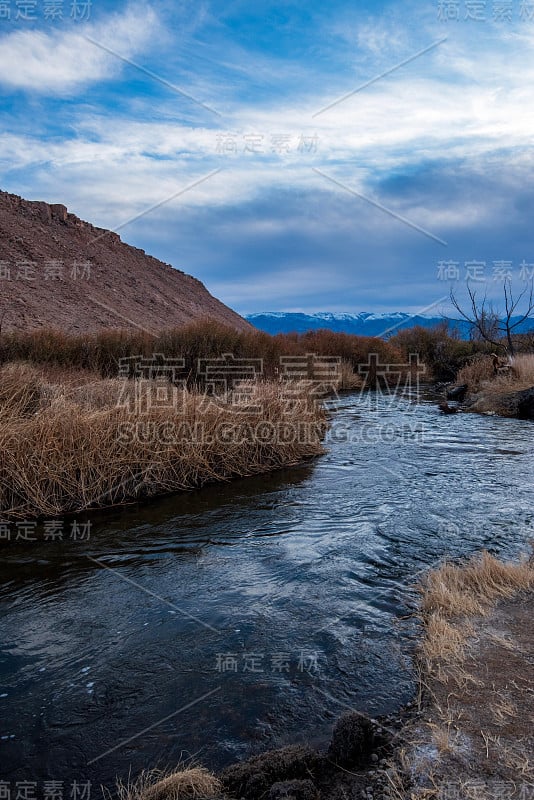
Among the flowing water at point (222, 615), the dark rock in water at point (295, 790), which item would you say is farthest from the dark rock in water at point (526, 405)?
the dark rock in water at point (295, 790)

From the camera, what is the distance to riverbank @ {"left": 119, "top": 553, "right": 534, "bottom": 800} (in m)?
2.50

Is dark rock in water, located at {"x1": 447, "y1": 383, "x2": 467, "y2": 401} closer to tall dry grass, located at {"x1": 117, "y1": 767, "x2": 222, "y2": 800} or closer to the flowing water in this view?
the flowing water

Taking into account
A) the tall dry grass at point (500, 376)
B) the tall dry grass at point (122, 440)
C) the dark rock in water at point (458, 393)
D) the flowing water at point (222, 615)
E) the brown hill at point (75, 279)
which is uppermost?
the brown hill at point (75, 279)

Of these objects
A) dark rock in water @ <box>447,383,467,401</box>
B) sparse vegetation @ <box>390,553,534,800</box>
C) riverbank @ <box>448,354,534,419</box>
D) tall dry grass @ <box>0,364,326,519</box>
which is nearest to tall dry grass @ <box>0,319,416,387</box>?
Result: tall dry grass @ <box>0,364,326,519</box>

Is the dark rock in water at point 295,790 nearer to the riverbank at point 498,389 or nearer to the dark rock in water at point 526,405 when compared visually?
the riverbank at point 498,389

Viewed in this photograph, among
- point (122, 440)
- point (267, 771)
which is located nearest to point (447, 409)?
point (122, 440)

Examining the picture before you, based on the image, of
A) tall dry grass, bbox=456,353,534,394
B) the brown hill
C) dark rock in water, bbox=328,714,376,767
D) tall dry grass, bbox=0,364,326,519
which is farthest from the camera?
the brown hill

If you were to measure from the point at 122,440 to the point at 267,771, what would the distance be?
6.08 metres

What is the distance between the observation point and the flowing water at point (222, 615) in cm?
325

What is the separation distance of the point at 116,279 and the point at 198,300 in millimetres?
12176

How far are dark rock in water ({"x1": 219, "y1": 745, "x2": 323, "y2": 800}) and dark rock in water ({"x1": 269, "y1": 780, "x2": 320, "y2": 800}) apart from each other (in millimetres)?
76

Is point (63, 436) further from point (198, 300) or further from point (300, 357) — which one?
point (198, 300)

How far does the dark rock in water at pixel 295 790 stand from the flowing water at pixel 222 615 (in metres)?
0.59

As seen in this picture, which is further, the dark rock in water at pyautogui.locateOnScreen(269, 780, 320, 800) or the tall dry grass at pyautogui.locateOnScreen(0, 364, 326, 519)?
the tall dry grass at pyautogui.locateOnScreen(0, 364, 326, 519)
